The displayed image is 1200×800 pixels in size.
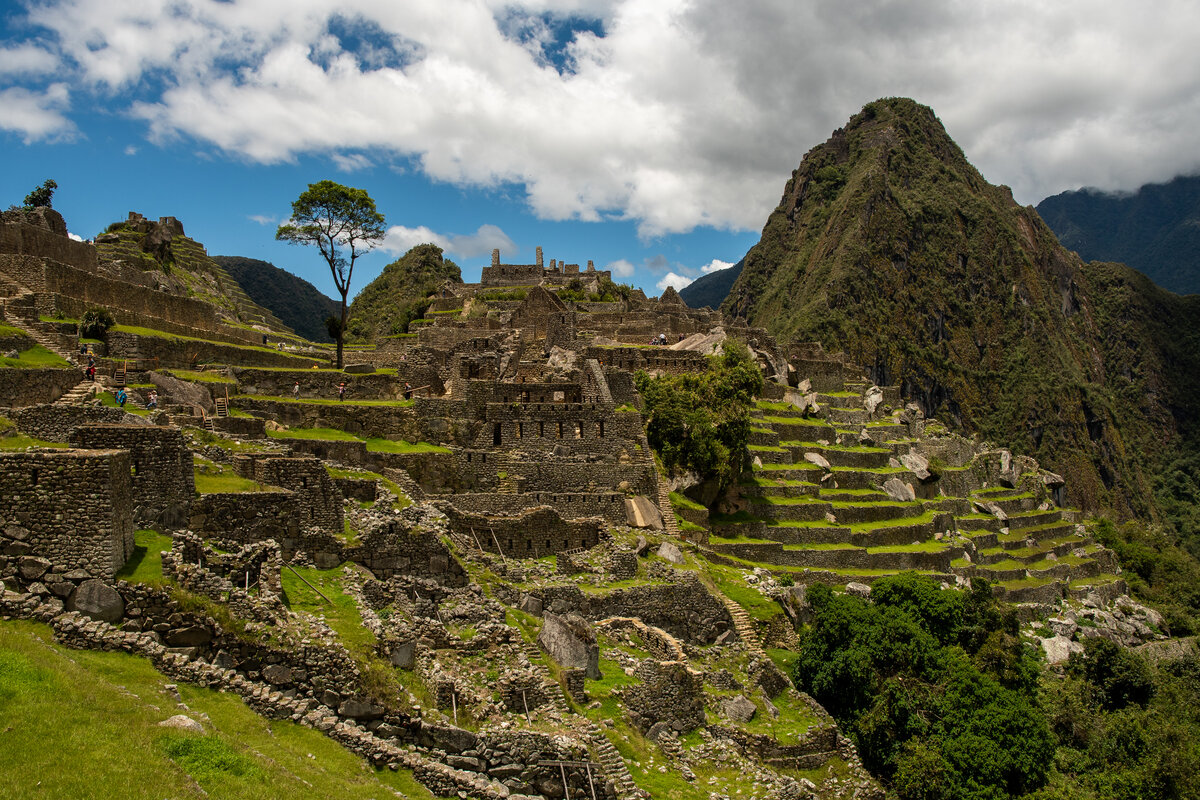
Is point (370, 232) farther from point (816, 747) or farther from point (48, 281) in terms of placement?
point (816, 747)

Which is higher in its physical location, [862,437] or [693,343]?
[693,343]

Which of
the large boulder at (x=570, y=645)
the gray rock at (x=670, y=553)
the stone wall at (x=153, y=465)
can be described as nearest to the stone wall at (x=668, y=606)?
the gray rock at (x=670, y=553)

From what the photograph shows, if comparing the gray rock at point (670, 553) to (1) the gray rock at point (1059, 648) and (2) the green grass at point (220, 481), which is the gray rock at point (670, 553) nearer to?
(2) the green grass at point (220, 481)

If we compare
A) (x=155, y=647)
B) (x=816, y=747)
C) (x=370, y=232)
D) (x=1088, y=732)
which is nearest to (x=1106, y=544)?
(x=1088, y=732)

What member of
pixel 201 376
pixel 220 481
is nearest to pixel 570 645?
pixel 220 481

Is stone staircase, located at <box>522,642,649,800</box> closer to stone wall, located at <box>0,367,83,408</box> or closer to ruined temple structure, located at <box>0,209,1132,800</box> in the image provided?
ruined temple structure, located at <box>0,209,1132,800</box>

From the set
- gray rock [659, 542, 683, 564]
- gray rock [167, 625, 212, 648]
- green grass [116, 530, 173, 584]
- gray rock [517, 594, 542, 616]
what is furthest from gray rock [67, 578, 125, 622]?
gray rock [659, 542, 683, 564]

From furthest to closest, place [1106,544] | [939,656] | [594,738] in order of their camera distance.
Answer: [1106,544], [939,656], [594,738]
